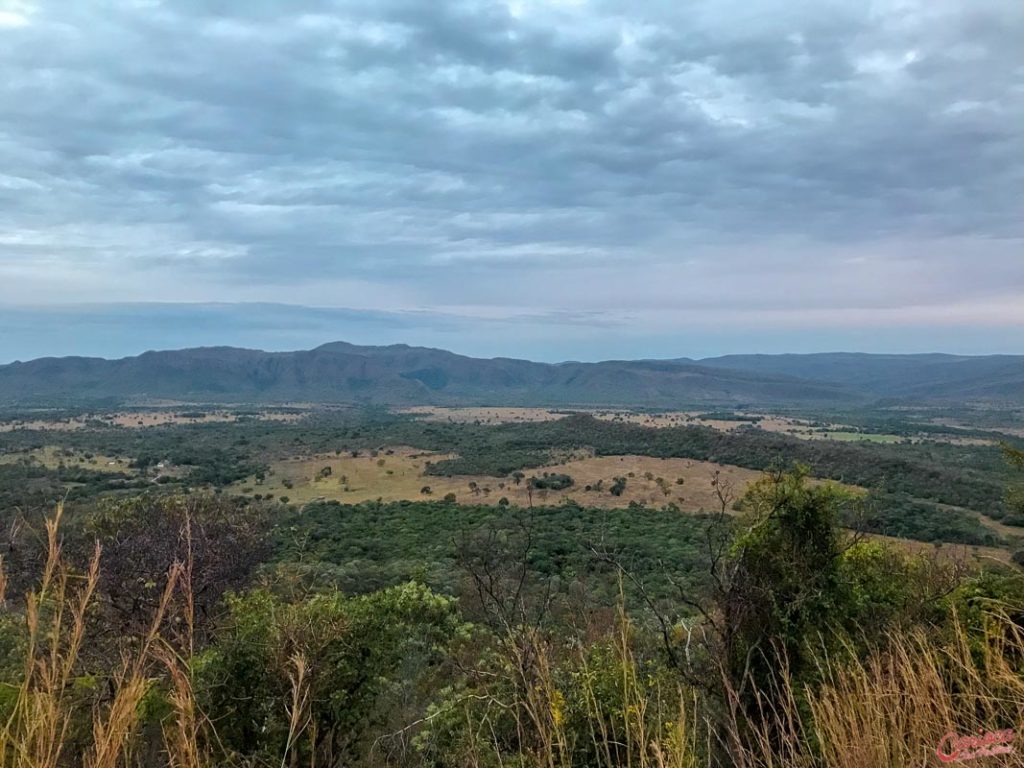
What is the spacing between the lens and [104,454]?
2210 inches

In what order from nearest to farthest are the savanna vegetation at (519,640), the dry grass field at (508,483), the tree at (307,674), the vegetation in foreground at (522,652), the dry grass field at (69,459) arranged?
the savanna vegetation at (519,640) → the vegetation in foreground at (522,652) → the tree at (307,674) → the dry grass field at (508,483) → the dry grass field at (69,459)

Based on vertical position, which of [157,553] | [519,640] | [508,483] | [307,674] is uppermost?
[519,640]

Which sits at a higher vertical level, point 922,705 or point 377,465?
point 922,705

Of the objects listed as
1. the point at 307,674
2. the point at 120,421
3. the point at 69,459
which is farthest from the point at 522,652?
the point at 120,421

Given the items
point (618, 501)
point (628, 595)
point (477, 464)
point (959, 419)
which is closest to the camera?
point (628, 595)

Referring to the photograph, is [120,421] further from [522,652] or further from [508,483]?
[522,652]

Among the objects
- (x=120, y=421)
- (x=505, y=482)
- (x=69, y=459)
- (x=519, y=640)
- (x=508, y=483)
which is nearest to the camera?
(x=519, y=640)

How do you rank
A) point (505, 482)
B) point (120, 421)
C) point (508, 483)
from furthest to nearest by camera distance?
1. point (120, 421)
2. point (505, 482)
3. point (508, 483)

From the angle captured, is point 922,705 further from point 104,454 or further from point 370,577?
point 104,454

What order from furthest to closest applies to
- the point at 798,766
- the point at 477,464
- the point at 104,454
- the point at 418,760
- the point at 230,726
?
the point at 104,454
the point at 477,464
the point at 418,760
the point at 230,726
the point at 798,766

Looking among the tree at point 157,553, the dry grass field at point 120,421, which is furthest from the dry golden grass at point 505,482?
the dry grass field at point 120,421

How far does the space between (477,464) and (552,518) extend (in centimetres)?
2045

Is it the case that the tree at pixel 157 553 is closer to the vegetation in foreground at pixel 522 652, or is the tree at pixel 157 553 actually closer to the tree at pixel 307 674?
the vegetation in foreground at pixel 522 652

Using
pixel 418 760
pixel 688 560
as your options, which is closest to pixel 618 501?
pixel 688 560
